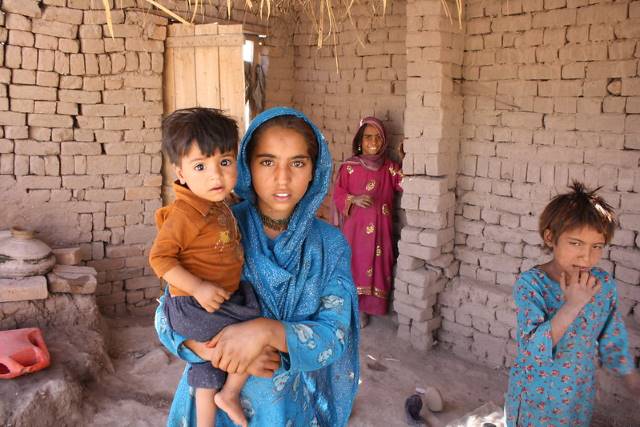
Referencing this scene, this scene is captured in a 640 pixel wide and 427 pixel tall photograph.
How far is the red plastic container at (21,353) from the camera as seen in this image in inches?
154

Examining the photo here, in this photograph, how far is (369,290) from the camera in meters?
5.81

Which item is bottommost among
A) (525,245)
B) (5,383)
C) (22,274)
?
(5,383)

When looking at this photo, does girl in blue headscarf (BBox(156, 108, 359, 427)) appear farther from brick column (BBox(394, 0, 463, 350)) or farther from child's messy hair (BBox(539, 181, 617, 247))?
brick column (BBox(394, 0, 463, 350))

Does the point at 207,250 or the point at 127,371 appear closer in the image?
the point at 207,250

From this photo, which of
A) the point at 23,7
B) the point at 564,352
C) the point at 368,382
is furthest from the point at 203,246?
the point at 23,7

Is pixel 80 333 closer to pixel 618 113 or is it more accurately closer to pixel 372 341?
pixel 372 341

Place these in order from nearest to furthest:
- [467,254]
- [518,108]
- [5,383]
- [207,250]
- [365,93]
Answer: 1. [207,250]
2. [5,383]
3. [518,108]
4. [467,254]
5. [365,93]

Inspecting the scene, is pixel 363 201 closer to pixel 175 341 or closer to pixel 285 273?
pixel 285 273

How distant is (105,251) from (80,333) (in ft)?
3.72

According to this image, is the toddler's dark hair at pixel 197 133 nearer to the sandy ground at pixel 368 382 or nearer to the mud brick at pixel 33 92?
the sandy ground at pixel 368 382

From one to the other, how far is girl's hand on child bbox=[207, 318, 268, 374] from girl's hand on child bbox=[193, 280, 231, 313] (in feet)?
0.28

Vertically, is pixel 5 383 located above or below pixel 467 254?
below

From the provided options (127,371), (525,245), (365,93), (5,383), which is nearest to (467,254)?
(525,245)

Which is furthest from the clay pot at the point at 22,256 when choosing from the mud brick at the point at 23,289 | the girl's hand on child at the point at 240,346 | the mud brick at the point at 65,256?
the girl's hand on child at the point at 240,346
